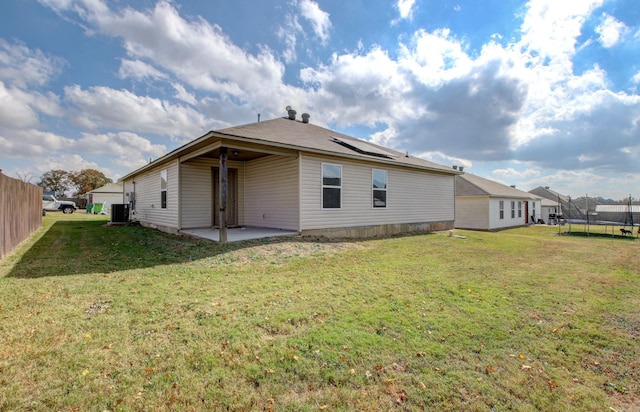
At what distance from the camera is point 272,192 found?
10.7m

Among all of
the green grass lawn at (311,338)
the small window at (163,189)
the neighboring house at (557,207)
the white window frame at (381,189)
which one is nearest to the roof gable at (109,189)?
the small window at (163,189)

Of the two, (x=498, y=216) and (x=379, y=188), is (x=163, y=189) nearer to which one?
(x=379, y=188)

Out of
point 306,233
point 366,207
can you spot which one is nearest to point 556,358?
point 306,233

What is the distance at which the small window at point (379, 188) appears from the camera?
11.4 m

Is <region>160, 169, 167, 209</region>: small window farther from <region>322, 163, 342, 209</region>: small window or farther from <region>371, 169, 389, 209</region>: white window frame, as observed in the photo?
<region>371, 169, 389, 209</region>: white window frame

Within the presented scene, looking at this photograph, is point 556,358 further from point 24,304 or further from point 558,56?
point 558,56

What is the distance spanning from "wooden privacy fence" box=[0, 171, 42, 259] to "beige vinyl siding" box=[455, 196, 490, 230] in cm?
2272

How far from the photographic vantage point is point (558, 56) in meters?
10.9

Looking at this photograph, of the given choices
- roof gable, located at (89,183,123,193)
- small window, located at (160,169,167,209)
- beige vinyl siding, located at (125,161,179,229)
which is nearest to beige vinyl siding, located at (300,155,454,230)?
beige vinyl siding, located at (125,161,179,229)

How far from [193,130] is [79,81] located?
7.17 metres

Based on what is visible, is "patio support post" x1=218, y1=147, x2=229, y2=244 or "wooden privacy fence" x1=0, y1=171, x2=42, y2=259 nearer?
"wooden privacy fence" x1=0, y1=171, x2=42, y2=259

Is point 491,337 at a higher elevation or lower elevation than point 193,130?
lower

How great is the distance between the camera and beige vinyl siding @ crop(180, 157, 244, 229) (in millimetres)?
10711

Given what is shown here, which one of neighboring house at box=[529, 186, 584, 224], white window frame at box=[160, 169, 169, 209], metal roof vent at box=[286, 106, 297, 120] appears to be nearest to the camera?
white window frame at box=[160, 169, 169, 209]
